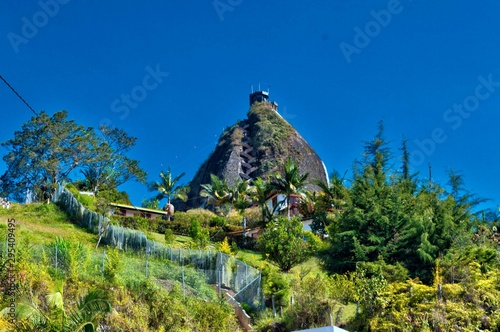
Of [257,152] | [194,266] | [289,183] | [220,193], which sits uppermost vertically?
[257,152]

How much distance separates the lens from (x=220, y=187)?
4950 centimetres

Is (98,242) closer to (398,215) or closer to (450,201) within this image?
(398,215)

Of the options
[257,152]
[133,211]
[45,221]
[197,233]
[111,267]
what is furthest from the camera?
[257,152]

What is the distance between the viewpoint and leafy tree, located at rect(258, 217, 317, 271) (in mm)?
31219

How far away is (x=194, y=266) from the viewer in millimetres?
26359

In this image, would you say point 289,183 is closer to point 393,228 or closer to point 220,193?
point 220,193

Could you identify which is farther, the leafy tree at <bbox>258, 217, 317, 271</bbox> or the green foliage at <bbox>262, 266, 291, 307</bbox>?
the leafy tree at <bbox>258, 217, 317, 271</bbox>

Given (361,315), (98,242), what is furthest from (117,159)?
(361,315)

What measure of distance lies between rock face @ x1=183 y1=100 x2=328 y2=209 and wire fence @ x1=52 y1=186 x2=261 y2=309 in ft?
170

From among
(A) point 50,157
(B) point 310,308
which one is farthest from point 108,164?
(B) point 310,308

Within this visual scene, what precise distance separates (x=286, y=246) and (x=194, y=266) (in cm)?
631

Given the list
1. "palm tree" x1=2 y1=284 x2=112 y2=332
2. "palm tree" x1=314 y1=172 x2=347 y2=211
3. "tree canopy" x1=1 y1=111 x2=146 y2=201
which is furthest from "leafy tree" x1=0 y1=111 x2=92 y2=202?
"palm tree" x1=2 y1=284 x2=112 y2=332

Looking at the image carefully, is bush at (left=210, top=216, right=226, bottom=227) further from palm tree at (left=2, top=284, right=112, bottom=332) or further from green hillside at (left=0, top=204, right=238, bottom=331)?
palm tree at (left=2, top=284, right=112, bottom=332)

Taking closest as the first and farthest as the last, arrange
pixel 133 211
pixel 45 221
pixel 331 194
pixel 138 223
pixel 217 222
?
1. pixel 45 221
2. pixel 138 223
3. pixel 331 194
4. pixel 217 222
5. pixel 133 211
